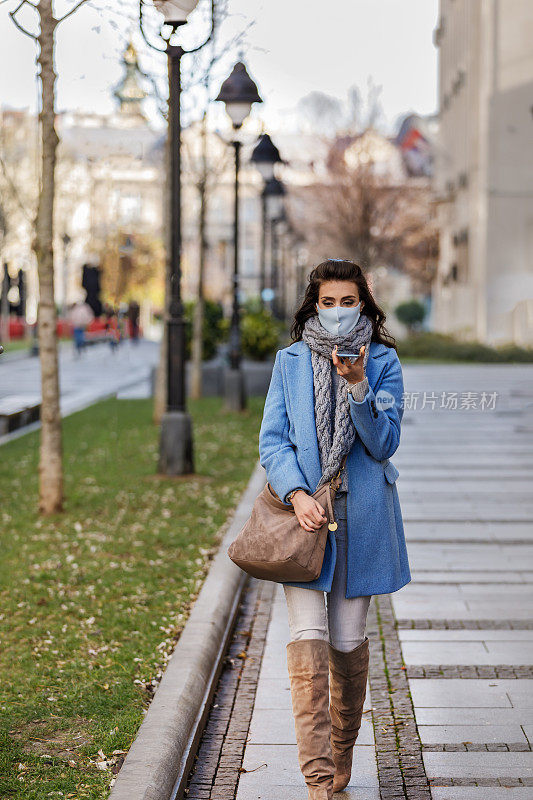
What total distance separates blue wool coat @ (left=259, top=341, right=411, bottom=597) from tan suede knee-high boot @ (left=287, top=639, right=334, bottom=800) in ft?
0.67

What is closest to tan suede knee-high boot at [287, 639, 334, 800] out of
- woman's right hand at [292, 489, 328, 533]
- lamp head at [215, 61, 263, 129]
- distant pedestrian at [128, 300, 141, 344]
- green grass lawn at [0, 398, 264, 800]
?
woman's right hand at [292, 489, 328, 533]

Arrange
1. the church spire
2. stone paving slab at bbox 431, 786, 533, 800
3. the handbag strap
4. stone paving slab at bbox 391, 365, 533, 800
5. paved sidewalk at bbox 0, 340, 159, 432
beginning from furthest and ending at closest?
paved sidewalk at bbox 0, 340, 159, 432, the church spire, stone paving slab at bbox 391, 365, 533, 800, stone paving slab at bbox 431, 786, 533, 800, the handbag strap

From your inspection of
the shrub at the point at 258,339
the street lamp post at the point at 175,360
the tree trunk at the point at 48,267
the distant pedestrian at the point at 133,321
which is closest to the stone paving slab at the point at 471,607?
the street lamp post at the point at 175,360

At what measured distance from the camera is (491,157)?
1914cm

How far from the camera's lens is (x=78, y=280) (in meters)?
62.7

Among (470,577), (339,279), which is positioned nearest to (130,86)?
(470,577)

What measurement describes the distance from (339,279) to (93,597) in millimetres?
3425

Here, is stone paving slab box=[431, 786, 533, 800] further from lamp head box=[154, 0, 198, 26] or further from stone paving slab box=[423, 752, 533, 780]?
lamp head box=[154, 0, 198, 26]

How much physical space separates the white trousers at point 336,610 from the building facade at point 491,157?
33.3 ft

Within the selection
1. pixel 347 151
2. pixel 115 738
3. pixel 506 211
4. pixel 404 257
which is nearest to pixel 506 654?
pixel 115 738

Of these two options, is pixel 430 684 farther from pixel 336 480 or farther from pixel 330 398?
pixel 330 398

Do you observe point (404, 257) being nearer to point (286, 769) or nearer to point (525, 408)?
point (525, 408)

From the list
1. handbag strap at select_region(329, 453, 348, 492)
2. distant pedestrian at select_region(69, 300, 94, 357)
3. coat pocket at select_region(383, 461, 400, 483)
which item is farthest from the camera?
distant pedestrian at select_region(69, 300, 94, 357)

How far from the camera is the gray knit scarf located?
358 cm
